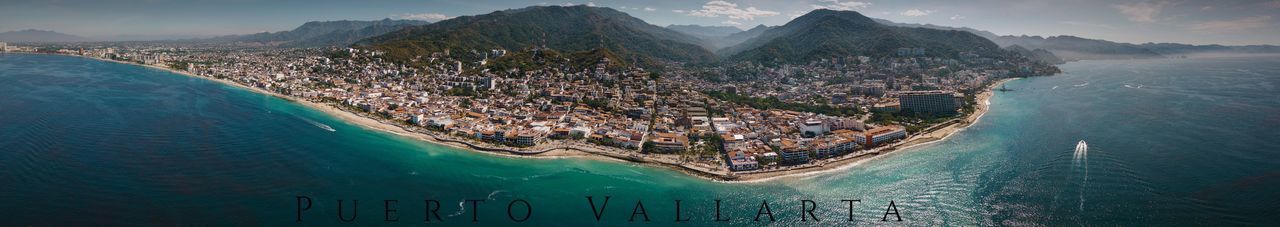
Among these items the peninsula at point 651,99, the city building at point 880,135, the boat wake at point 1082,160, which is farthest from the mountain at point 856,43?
the boat wake at point 1082,160

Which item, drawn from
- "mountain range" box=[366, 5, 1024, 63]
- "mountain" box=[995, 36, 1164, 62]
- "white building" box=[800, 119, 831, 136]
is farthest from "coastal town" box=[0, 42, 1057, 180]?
"mountain" box=[995, 36, 1164, 62]

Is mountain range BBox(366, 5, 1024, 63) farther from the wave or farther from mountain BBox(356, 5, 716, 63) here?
the wave

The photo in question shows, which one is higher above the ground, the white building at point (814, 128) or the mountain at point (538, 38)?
the mountain at point (538, 38)

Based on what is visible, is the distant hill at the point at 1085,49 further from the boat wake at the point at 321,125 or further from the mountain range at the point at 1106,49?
the boat wake at the point at 321,125

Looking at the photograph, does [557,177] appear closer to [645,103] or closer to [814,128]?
[814,128]

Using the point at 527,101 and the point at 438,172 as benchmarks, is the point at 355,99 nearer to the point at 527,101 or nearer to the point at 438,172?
the point at 527,101

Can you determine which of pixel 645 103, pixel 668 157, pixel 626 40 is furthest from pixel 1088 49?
pixel 668 157

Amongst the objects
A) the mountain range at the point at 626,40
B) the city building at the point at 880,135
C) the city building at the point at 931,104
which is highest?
the mountain range at the point at 626,40
